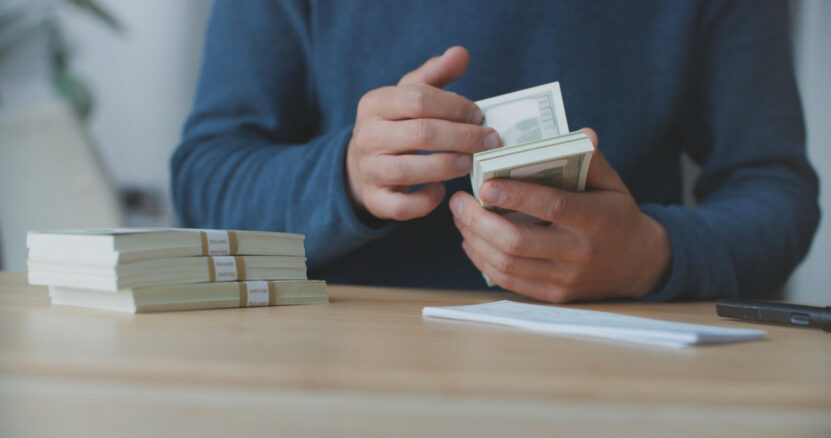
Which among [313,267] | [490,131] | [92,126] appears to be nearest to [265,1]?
[313,267]

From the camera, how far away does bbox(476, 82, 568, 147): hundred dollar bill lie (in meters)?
0.79

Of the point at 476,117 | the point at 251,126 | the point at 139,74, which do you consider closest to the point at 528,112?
the point at 476,117

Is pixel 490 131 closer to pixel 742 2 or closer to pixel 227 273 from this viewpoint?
pixel 227 273

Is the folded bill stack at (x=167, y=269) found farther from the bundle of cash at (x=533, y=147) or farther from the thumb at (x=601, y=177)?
the thumb at (x=601, y=177)

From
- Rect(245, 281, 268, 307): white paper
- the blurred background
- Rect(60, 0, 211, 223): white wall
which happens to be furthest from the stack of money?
Rect(60, 0, 211, 223): white wall

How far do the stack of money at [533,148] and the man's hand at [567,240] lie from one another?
0.02 meters

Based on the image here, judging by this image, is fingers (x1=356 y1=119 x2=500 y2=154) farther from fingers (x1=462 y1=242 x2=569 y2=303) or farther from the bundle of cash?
fingers (x1=462 y1=242 x2=569 y2=303)

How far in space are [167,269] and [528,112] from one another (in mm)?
454

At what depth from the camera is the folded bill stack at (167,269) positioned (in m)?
0.56

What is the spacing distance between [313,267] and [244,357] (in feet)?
2.37

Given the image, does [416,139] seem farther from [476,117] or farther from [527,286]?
[527,286]

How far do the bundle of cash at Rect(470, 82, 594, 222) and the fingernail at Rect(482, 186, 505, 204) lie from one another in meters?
0.01

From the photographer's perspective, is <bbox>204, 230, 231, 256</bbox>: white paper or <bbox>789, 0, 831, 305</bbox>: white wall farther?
<bbox>789, 0, 831, 305</bbox>: white wall

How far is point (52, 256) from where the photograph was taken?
626 millimetres
